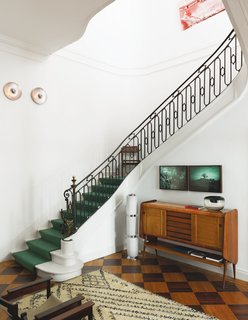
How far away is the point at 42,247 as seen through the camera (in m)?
4.73

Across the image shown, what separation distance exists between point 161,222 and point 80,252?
1.63 m

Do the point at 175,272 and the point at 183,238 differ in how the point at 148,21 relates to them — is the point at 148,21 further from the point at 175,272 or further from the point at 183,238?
the point at 175,272

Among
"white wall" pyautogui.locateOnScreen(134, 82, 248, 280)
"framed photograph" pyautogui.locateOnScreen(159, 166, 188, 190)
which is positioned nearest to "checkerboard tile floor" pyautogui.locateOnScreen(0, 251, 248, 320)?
"white wall" pyautogui.locateOnScreen(134, 82, 248, 280)

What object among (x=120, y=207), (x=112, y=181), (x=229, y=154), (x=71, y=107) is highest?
(x=71, y=107)

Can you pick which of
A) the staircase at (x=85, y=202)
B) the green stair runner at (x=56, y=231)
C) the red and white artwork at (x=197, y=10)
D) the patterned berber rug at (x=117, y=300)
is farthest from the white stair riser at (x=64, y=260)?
the red and white artwork at (x=197, y=10)

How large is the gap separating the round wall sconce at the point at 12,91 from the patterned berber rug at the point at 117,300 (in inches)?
143

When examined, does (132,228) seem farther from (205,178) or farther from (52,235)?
(205,178)

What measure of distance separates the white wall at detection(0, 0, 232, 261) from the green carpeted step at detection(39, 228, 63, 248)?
0.98ft

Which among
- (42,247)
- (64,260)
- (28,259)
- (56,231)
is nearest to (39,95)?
(56,231)

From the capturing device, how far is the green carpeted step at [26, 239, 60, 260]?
4.57 m

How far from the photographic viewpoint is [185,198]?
4.80 metres

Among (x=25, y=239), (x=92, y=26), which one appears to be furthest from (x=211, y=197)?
(x=92, y=26)

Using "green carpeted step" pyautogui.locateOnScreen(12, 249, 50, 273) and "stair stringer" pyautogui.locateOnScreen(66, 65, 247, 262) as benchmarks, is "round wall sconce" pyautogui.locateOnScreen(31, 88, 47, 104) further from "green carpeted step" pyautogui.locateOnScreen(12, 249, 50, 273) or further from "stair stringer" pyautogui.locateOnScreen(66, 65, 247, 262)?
"green carpeted step" pyautogui.locateOnScreen(12, 249, 50, 273)

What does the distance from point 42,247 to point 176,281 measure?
98.8 inches
